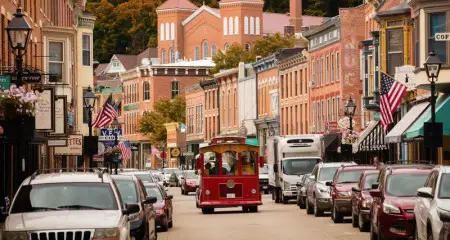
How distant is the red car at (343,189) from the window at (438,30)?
9674mm

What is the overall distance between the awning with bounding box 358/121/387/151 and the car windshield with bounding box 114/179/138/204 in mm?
39165

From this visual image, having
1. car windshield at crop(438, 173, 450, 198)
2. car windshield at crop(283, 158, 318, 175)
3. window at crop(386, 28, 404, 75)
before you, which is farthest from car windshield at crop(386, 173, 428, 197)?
window at crop(386, 28, 404, 75)

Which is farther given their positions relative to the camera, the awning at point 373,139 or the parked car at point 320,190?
the awning at point 373,139

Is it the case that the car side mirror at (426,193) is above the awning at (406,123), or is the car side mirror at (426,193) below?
below

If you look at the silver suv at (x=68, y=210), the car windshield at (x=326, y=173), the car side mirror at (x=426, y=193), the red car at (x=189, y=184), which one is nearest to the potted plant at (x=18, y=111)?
the silver suv at (x=68, y=210)

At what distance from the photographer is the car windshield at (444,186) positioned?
21.0m

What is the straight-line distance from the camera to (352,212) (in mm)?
34188

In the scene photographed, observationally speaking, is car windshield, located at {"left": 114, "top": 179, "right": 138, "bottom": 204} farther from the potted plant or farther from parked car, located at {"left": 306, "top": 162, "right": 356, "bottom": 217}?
parked car, located at {"left": 306, "top": 162, "right": 356, "bottom": 217}

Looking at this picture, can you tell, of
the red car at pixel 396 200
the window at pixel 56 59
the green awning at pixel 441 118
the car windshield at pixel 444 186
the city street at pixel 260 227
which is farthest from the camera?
the window at pixel 56 59

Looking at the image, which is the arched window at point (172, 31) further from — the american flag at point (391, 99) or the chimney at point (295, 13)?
the american flag at point (391, 99)

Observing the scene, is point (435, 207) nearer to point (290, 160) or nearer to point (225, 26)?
point (290, 160)

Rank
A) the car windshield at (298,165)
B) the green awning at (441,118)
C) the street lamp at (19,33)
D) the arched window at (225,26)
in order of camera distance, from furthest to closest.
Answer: the arched window at (225,26), the car windshield at (298,165), the green awning at (441,118), the street lamp at (19,33)

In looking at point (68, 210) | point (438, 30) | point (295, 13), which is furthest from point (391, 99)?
point (295, 13)

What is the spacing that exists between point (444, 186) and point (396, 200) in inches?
189
